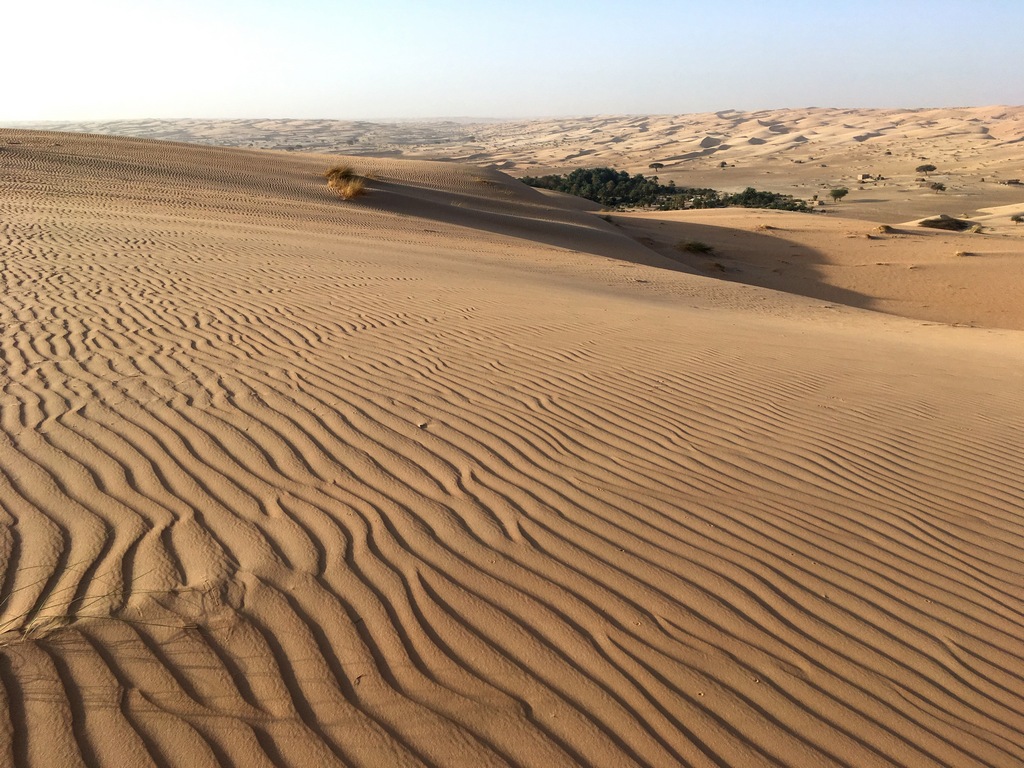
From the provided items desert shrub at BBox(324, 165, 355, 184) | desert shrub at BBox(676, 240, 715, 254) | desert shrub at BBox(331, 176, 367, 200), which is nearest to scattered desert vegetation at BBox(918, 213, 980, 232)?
desert shrub at BBox(676, 240, 715, 254)

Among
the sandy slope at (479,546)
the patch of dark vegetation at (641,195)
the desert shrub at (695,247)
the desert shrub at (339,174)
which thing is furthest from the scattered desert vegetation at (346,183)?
the patch of dark vegetation at (641,195)

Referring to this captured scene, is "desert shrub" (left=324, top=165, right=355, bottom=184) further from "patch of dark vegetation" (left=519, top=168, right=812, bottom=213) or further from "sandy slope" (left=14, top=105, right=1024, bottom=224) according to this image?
"sandy slope" (left=14, top=105, right=1024, bottom=224)

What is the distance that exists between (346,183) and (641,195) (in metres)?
22.6

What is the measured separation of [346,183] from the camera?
20.6 meters

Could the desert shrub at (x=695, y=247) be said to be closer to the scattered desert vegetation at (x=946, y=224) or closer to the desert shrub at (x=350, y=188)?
the desert shrub at (x=350, y=188)

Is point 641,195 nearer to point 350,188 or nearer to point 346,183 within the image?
point 346,183

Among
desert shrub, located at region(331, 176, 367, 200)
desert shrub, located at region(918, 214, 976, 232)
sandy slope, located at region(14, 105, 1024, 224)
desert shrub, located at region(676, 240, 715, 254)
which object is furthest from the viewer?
sandy slope, located at region(14, 105, 1024, 224)

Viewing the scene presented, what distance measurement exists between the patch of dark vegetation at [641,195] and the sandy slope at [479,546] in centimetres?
3102

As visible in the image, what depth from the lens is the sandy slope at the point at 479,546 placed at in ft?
7.67

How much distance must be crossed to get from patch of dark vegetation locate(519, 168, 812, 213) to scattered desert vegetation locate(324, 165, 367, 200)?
54.9 ft

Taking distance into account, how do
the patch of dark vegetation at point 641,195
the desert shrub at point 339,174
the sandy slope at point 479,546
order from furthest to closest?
the patch of dark vegetation at point 641,195
the desert shrub at point 339,174
the sandy slope at point 479,546

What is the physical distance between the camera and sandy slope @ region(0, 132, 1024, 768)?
Answer: 7.67 ft

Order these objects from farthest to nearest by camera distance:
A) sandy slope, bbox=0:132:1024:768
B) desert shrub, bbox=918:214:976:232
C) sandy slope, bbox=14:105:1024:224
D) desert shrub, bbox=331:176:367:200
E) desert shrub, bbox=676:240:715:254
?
sandy slope, bbox=14:105:1024:224 < desert shrub, bbox=918:214:976:232 < desert shrub, bbox=676:240:715:254 < desert shrub, bbox=331:176:367:200 < sandy slope, bbox=0:132:1024:768

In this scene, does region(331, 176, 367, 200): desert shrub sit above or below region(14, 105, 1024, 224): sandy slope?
below
